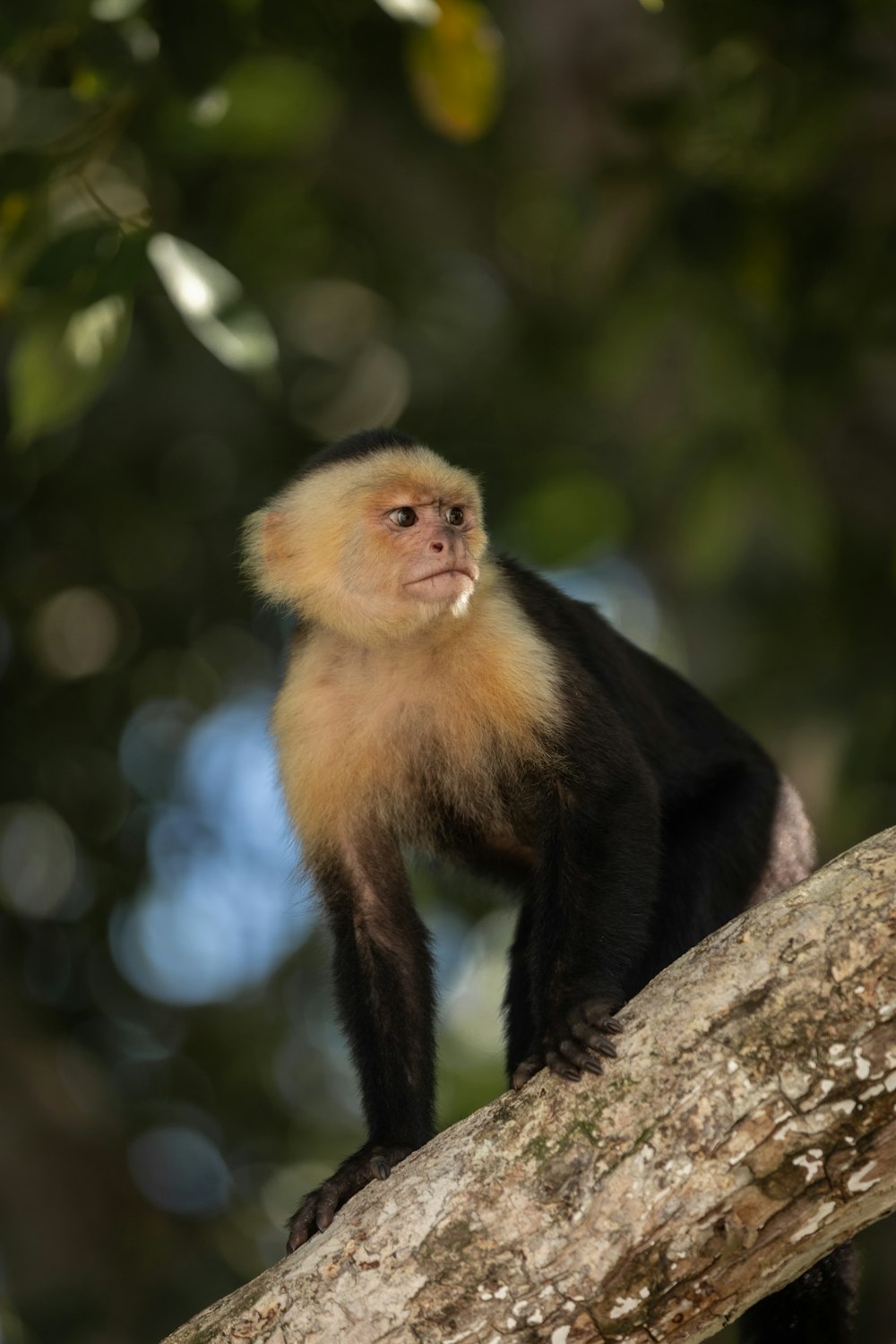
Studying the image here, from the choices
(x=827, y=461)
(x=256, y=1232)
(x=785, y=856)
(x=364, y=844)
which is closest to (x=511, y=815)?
(x=364, y=844)

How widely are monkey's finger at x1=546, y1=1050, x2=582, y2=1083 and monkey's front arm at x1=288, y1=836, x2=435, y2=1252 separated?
72 centimetres

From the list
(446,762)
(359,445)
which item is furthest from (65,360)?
(446,762)

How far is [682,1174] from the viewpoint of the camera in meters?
Answer: 2.15

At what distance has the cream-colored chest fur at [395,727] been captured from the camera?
11.0 ft

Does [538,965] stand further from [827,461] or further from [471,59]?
[827,461]

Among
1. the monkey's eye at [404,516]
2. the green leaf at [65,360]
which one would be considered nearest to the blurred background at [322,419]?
the green leaf at [65,360]

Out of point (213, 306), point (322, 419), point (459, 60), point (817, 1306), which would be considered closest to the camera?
point (213, 306)

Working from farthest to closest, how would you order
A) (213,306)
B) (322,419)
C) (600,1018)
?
(322,419) < (213,306) < (600,1018)

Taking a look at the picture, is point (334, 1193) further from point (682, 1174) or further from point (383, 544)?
point (383, 544)

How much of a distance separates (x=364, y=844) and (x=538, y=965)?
0.64 meters

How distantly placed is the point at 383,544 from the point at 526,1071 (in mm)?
1254

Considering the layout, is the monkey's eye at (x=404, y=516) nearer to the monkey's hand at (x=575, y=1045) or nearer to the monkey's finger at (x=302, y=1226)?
the monkey's hand at (x=575, y=1045)

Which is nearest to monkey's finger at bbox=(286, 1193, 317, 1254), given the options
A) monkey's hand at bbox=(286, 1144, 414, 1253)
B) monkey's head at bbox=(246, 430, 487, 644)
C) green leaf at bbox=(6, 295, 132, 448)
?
monkey's hand at bbox=(286, 1144, 414, 1253)

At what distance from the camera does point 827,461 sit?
5.29m
